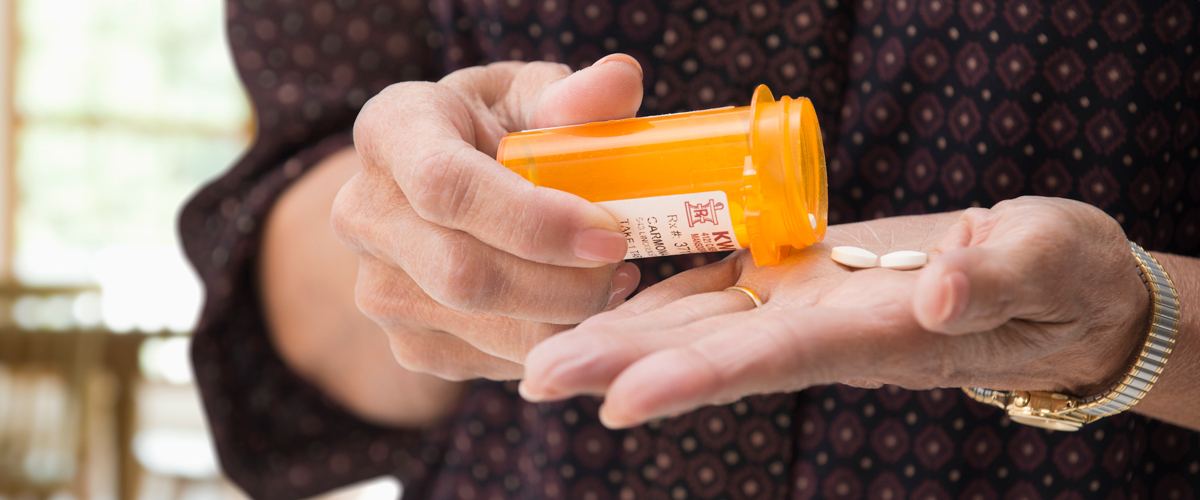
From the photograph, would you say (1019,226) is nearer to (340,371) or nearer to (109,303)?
(340,371)

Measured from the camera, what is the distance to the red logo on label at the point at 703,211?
23.0 inches

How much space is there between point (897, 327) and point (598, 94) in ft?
1.06

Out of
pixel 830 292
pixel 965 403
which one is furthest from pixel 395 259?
pixel 965 403

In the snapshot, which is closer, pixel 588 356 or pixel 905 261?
pixel 588 356

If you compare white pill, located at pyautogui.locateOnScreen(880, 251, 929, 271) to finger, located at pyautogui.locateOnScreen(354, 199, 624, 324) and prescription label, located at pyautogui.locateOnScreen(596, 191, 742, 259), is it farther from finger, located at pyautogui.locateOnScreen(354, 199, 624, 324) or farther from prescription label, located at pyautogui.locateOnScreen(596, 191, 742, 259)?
finger, located at pyautogui.locateOnScreen(354, 199, 624, 324)

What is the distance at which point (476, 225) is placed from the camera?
22.7 inches

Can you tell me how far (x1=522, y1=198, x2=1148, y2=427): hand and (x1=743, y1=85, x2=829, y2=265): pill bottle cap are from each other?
1.4 inches

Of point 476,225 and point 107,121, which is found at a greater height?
point 476,225

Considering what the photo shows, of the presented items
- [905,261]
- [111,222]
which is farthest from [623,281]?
[111,222]

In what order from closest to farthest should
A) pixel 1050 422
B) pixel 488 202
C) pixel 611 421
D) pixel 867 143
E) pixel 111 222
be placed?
pixel 611 421, pixel 488 202, pixel 1050 422, pixel 867 143, pixel 111 222

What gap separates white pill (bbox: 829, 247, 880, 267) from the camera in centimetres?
62

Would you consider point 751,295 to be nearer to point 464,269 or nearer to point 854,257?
point 854,257

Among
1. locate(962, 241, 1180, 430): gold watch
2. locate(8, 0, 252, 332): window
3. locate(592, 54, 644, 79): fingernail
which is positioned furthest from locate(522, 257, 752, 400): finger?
locate(8, 0, 252, 332): window

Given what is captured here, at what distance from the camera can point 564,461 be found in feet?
3.11
